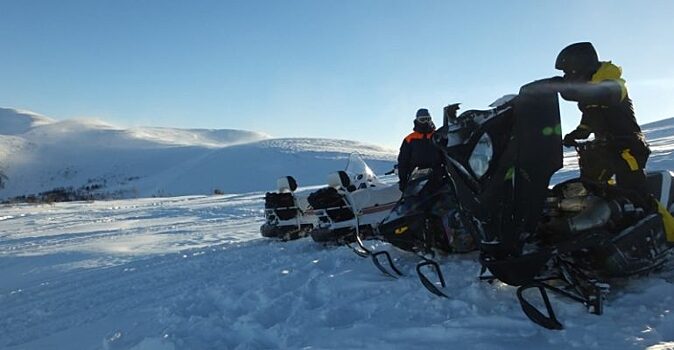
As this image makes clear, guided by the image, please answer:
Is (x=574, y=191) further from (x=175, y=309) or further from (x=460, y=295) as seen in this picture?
(x=175, y=309)

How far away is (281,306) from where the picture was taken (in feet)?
14.2

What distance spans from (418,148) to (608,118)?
2.76m

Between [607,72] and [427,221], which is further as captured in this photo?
[427,221]

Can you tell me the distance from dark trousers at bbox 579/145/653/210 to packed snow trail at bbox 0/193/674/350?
0.62 meters

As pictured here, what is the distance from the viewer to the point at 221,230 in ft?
42.3

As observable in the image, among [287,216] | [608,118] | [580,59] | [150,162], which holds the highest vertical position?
[150,162]

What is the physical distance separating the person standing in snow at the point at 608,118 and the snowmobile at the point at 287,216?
235 inches

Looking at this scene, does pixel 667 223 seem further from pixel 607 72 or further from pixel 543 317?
pixel 543 317

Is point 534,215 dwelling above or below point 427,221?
above

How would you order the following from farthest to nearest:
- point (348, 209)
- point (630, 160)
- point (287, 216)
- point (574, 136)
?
point (287, 216)
point (348, 209)
point (574, 136)
point (630, 160)

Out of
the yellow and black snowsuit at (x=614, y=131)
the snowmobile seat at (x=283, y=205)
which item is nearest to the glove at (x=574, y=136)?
the yellow and black snowsuit at (x=614, y=131)

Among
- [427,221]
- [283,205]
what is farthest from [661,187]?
[283,205]

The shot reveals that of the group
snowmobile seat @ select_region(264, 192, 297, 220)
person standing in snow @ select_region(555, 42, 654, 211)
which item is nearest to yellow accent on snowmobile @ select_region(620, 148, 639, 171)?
person standing in snow @ select_region(555, 42, 654, 211)

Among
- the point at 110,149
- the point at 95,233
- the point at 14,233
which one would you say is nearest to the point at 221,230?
the point at 95,233
